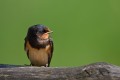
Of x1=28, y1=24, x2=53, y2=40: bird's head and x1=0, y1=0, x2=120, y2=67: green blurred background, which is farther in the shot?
x1=0, y1=0, x2=120, y2=67: green blurred background

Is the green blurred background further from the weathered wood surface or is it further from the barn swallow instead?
the weathered wood surface

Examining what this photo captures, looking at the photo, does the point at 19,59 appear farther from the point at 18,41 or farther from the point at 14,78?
the point at 14,78

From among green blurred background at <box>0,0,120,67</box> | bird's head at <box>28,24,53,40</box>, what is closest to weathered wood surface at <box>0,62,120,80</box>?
bird's head at <box>28,24,53,40</box>

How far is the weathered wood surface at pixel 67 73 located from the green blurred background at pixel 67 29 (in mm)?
2309

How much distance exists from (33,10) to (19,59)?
0.50m

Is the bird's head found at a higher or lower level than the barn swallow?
higher

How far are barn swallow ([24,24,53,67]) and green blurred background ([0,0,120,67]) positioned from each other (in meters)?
1.18

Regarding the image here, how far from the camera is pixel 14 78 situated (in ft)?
5.41

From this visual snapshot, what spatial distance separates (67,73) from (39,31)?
89 cm

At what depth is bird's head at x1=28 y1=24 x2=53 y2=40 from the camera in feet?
8.09

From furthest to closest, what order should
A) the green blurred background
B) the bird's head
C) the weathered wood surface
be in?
the green blurred background
the bird's head
the weathered wood surface

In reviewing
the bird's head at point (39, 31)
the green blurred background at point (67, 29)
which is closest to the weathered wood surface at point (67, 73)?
the bird's head at point (39, 31)

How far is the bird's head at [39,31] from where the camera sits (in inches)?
97.1

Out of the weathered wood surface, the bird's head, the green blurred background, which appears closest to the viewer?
the weathered wood surface
